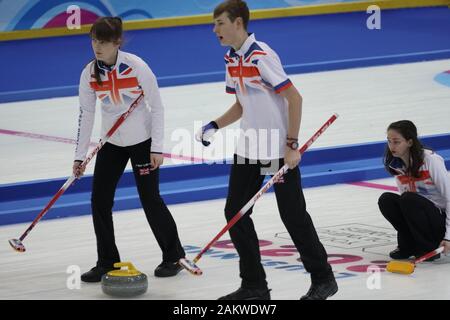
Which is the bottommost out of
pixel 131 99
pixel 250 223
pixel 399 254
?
pixel 399 254

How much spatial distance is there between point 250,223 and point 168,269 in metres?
0.78

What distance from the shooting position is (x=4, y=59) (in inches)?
442

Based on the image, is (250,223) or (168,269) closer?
(250,223)

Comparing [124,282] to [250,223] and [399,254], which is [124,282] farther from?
[399,254]

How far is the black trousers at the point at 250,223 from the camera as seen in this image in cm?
426

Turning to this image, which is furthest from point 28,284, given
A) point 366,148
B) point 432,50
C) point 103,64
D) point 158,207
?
point 432,50

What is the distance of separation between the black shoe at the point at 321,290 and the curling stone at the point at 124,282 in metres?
0.72

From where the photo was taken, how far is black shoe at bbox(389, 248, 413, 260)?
5109mm

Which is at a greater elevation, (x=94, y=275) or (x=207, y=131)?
(x=207, y=131)

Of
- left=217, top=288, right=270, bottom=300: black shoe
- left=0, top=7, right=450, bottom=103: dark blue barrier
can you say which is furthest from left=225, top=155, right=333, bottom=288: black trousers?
left=0, top=7, right=450, bottom=103: dark blue barrier

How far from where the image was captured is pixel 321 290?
432 cm

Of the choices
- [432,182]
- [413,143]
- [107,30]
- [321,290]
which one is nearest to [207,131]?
[107,30]

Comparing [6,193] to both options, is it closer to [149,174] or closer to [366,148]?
[149,174]
